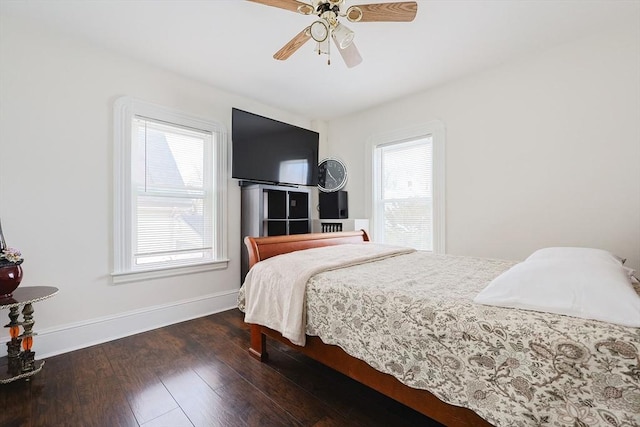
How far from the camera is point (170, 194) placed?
9.42ft

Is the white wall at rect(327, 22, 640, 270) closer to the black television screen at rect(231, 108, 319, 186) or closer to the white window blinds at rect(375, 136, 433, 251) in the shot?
the white window blinds at rect(375, 136, 433, 251)

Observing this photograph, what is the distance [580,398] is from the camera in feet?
2.72

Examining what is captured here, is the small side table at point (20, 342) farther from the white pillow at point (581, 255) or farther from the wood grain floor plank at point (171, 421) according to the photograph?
the white pillow at point (581, 255)

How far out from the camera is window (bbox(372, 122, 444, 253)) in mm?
3219

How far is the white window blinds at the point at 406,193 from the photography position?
3.37 m

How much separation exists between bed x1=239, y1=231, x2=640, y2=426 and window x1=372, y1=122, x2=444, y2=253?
1.62 meters

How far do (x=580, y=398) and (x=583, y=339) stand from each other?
Result: 17 cm

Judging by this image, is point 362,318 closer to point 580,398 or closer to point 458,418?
point 458,418

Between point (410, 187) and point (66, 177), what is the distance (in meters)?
3.40

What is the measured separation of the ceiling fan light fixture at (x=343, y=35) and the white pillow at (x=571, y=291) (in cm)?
157

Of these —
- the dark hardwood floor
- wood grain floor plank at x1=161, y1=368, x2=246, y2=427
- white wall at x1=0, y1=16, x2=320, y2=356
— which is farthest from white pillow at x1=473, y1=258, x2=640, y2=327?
white wall at x1=0, y1=16, x2=320, y2=356

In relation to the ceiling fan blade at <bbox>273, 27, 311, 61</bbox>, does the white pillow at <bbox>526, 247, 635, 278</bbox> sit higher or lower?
lower

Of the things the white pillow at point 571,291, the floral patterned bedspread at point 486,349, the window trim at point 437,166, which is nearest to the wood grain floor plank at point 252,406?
the floral patterned bedspread at point 486,349

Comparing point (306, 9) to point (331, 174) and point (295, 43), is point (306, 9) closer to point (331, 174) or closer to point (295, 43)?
point (295, 43)
